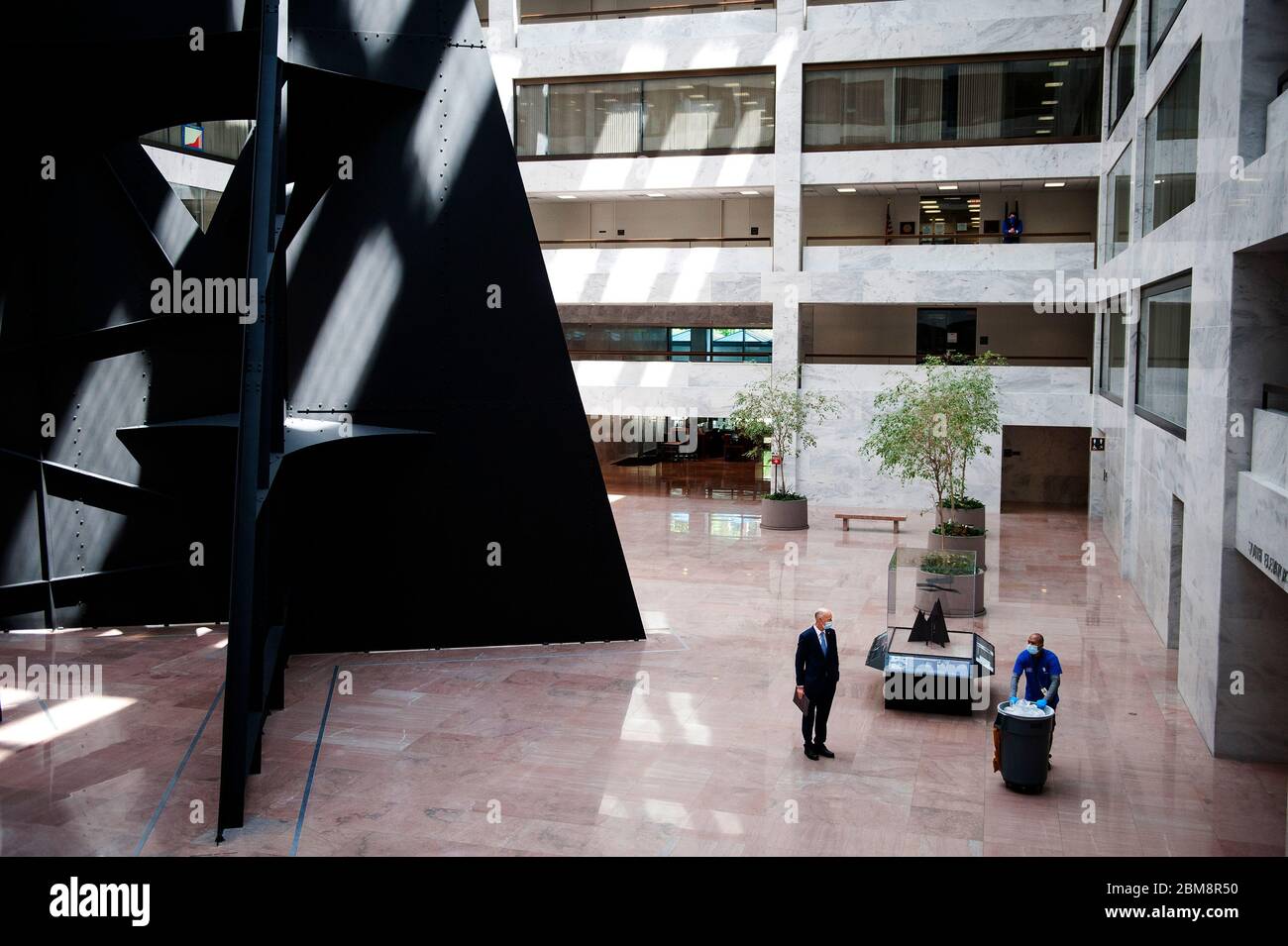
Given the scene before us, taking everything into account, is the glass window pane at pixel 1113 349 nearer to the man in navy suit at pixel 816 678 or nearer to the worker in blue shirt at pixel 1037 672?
the worker in blue shirt at pixel 1037 672

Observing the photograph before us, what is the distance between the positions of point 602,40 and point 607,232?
23.4 ft

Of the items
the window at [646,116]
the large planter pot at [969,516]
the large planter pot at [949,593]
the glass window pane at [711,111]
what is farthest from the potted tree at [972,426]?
the window at [646,116]

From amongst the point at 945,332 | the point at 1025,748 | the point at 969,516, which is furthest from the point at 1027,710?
the point at 945,332

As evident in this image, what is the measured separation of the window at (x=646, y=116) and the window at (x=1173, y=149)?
12358mm

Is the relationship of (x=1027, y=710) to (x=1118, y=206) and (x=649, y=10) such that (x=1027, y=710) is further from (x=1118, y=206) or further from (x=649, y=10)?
(x=649, y=10)

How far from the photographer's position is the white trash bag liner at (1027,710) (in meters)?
10.5

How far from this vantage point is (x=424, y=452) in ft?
49.1

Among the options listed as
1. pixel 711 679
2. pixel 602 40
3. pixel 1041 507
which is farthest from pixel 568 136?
pixel 711 679

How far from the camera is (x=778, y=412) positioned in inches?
1084

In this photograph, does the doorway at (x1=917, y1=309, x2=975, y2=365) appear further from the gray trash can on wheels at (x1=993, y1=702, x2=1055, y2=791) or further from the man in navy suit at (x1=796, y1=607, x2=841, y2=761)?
the gray trash can on wheels at (x1=993, y1=702, x2=1055, y2=791)

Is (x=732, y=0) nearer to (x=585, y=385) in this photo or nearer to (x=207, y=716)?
(x=585, y=385)
